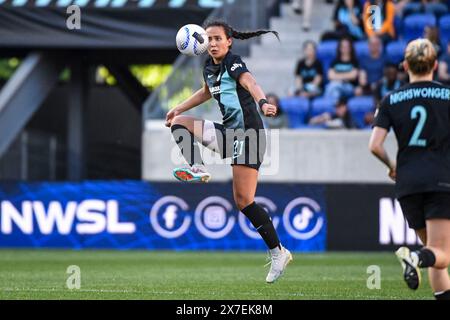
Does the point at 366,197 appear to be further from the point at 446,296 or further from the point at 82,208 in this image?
the point at 446,296

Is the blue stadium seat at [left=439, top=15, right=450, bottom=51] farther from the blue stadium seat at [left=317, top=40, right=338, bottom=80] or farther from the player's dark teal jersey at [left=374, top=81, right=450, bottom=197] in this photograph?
the player's dark teal jersey at [left=374, top=81, right=450, bottom=197]

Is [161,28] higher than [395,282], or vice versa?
[161,28]

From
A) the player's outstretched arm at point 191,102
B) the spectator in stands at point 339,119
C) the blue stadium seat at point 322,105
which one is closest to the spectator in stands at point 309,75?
the blue stadium seat at point 322,105

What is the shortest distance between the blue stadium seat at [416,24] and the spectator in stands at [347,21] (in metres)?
0.85

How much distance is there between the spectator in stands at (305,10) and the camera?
72.3ft

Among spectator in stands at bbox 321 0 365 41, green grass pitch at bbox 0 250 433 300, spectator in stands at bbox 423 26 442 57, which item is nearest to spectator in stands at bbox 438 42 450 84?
spectator in stands at bbox 423 26 442 57

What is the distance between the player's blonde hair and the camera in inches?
310

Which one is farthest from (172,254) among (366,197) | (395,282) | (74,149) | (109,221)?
(74,149)

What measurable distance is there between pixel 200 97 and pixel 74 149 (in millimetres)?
14610

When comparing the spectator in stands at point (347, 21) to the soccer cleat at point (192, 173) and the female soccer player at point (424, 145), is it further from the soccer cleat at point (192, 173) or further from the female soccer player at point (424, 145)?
the female soccer player at point (424, 145)

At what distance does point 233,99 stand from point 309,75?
10.1 meters

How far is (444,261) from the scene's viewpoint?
7.82 meters

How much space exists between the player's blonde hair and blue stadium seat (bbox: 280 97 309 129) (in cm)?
1188

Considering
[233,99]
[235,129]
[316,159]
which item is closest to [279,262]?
[235,129]
